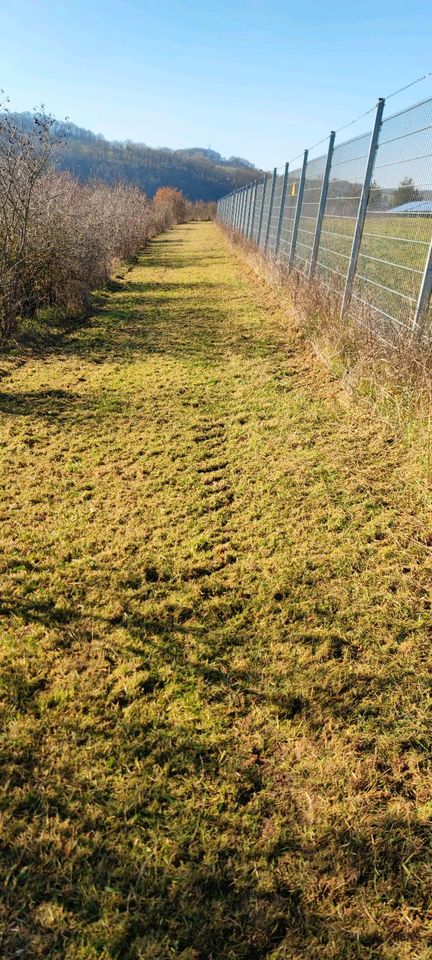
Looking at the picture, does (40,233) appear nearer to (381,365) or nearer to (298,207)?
(298,207)

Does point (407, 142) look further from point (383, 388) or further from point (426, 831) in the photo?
point (426, 831)

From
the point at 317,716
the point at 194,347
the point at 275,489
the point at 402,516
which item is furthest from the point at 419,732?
the point at 194,347

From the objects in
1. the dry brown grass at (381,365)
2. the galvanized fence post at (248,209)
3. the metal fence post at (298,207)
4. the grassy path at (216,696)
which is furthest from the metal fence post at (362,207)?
the galvanized fence post at (248,209)

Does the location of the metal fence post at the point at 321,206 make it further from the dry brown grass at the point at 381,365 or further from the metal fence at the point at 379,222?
the dry brown grass at the point at 381,365

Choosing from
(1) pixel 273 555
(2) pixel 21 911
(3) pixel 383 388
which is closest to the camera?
(2) pixel 21 911

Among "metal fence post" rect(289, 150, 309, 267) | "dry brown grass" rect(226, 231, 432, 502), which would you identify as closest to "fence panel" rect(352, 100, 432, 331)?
"dry brown grass" rect(226, 231, 432, 502)

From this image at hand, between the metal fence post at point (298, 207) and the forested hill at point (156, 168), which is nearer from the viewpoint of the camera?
Result: the metal fence post at point (298, 207)

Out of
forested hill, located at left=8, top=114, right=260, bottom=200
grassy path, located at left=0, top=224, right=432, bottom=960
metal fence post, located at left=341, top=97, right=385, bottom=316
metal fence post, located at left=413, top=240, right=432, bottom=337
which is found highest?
forested hill, located at left=8, top=114, right=260, bottom=200

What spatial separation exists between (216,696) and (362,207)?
5.54m

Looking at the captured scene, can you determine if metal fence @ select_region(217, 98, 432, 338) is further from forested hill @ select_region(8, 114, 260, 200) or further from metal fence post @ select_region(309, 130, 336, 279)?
forested hill @ select_region(8, 114, 260, 200)

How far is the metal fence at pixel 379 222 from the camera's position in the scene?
4.39 m

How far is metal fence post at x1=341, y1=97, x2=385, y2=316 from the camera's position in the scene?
5520mm

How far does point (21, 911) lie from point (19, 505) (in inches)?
93.2

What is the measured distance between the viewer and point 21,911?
4.81ft
